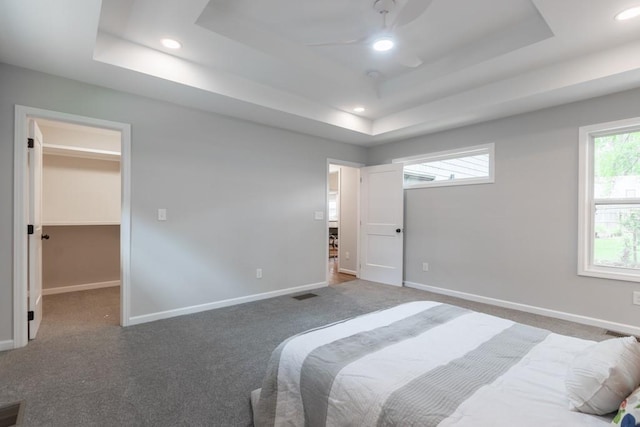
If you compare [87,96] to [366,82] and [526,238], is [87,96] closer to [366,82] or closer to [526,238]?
[366,82]

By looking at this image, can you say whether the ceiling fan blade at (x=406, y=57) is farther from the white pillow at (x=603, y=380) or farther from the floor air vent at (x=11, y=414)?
the floor air vent at (x=11, y=414)

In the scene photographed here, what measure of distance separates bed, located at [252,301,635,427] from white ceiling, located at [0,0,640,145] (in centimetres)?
197

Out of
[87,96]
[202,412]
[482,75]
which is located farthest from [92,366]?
[482,75]

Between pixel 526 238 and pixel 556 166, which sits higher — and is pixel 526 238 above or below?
below

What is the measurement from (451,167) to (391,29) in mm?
2948

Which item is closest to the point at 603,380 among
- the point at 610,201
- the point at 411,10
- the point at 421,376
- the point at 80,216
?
the point at 421,376

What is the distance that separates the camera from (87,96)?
3.01 meters

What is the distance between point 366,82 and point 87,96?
3.00 meters

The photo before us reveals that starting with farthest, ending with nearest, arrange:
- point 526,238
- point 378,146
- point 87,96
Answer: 1. point 378,146
2. point 526,238
3. point 87,96

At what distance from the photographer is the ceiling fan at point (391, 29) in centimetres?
194

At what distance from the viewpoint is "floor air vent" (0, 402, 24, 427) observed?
5.77ft

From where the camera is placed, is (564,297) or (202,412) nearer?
(202,412)

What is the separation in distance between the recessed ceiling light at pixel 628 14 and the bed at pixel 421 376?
240cm

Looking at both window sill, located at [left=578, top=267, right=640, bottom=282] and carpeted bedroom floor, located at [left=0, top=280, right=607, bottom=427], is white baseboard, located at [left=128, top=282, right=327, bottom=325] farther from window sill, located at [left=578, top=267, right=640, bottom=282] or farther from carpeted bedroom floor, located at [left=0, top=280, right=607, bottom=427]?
window sill, located at [left=578, top=267, right=640, bottom=282]
